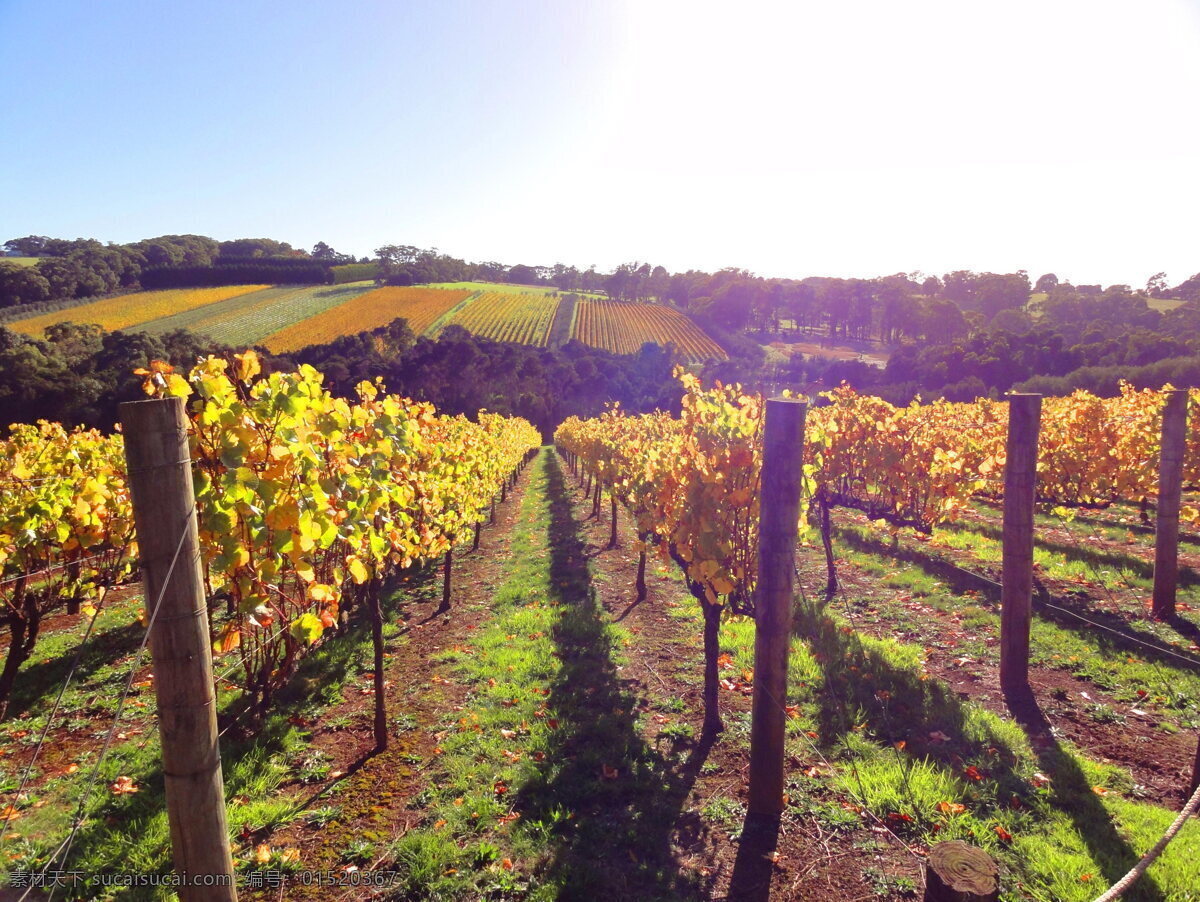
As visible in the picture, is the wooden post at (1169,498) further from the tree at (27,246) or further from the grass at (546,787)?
the tree at (27,246)

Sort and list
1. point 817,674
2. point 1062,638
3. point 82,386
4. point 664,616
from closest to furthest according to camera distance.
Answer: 1. point 817,674
2. point 1062,638
3. point 664,616
4. point 82,386

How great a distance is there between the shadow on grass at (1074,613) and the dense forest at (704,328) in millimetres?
29875

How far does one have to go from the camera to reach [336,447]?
13.0 feet

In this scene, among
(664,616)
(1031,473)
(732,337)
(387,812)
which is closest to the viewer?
(387,812)

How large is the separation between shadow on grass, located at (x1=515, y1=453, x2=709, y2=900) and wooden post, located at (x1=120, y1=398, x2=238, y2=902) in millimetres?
2162

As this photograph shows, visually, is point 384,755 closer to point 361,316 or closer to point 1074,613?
point 1074,613

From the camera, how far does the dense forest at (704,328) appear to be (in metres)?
35.6

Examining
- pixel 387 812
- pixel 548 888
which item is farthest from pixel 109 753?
pixel 548 888

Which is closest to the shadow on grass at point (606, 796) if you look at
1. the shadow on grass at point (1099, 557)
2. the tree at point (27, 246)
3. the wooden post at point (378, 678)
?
the wooden post at point (378, 678)

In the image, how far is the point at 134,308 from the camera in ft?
206

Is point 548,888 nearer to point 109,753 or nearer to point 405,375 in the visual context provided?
point 109,753

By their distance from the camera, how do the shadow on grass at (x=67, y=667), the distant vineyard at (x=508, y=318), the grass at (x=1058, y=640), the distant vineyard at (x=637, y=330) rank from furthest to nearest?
1. the distant vineyard at (x=508, y=318)
2. the distant vineyard at (x=637, y=330)
3. the shadow on grass at (x=67, y=667)
4. the grass at (x=1058, y=640)

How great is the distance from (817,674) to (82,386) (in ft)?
129

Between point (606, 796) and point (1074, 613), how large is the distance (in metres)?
6.93
